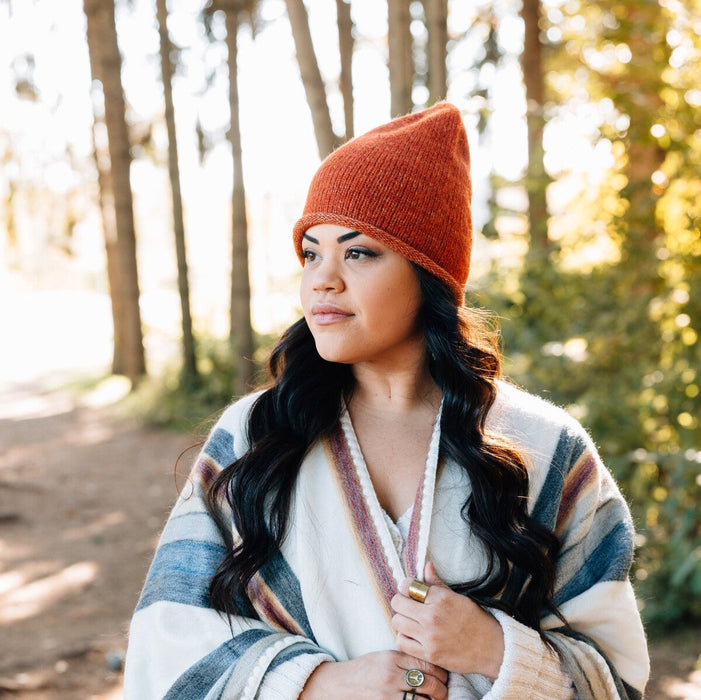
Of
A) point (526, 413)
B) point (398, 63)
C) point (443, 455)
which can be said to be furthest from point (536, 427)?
point (398, 63)

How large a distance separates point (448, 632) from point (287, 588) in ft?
1.22

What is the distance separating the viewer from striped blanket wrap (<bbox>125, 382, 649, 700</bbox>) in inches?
68.9

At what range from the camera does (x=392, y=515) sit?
1.90m

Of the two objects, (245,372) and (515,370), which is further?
(245,372)

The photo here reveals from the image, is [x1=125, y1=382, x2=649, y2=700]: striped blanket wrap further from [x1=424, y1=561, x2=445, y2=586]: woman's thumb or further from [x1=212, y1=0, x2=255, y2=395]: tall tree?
[x1=212, y1=0, x2=255, y2=395]: tall tree

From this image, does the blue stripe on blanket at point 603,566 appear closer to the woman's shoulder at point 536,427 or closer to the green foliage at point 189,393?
the woman's shoulder at point 536,427

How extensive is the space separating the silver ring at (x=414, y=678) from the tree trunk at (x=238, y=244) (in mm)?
7721

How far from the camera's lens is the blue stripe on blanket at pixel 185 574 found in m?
1.83

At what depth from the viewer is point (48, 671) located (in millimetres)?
4336

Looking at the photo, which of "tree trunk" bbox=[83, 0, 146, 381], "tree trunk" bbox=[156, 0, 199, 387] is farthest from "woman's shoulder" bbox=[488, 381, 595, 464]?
"tree trunk" bbox=[83, 0, 146, 381]

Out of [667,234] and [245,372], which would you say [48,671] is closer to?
[667,234]

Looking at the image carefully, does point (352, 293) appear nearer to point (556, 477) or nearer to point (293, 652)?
point (556, 477)

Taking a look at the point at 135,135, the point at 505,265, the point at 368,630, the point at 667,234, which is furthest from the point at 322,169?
the point at 135,135

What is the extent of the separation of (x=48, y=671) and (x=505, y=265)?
4.47m
